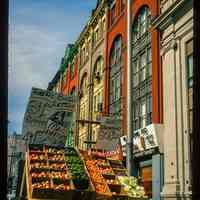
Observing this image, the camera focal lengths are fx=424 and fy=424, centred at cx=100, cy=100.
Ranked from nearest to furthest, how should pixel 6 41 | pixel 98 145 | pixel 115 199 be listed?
pixel 6 41, pixel 115 199, pixel 98 145

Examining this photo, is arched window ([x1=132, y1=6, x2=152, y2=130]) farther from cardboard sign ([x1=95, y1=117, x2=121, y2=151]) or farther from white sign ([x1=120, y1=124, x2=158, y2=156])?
cardboard sign ([x1=95, y1=117, x2=121, y2=151])

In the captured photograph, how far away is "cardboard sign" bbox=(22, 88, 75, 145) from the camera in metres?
17.1

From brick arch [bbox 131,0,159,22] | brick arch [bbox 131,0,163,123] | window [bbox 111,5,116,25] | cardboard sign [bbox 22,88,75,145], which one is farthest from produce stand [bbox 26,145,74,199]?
window [bbox 111,5,116,25]

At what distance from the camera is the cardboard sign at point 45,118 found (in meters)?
17.1

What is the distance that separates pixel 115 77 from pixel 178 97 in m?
14.9

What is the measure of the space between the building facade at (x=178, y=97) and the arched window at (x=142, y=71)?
5.39 m

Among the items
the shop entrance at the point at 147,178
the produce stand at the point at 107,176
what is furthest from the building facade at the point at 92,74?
the produce stand at the point at 107,176

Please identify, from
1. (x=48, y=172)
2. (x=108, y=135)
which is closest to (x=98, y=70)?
(x=108, y=135)

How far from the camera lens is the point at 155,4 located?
27.3 meters

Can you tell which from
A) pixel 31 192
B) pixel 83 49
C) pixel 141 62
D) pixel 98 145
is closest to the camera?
pixel 31 192

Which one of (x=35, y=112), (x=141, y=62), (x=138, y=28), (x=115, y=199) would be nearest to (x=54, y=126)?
(x=35, y=112)

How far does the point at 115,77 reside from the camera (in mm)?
34781

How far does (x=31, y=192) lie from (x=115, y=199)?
2243 mm

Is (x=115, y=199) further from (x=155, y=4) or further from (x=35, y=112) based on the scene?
(x=155, y=4)
